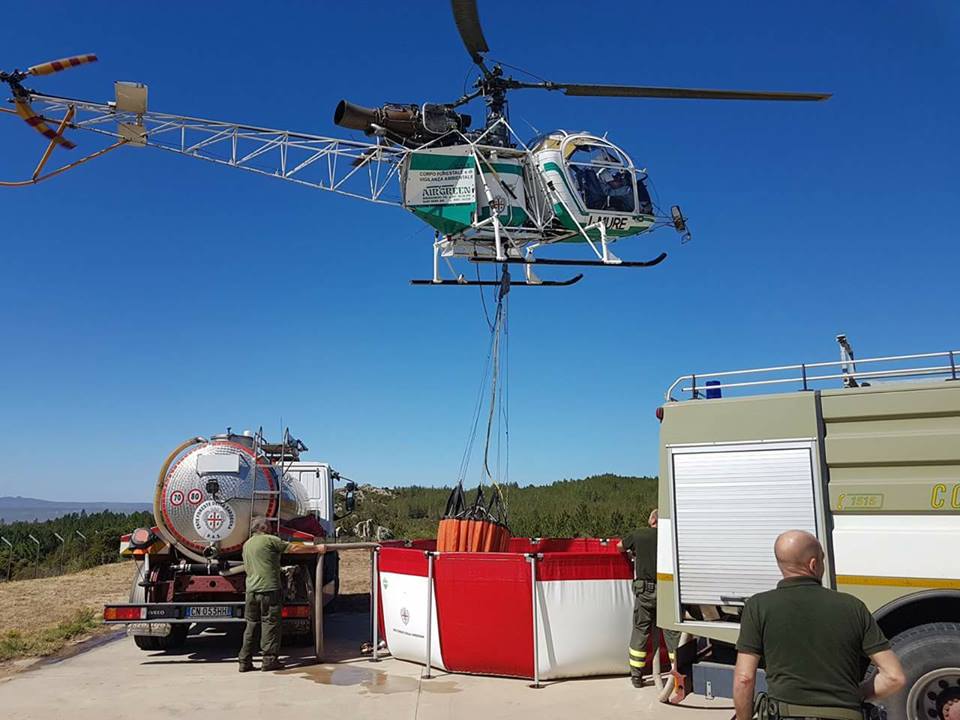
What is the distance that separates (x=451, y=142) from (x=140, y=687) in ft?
28.8

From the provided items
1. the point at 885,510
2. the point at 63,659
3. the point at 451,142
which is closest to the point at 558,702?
the point at 885,510

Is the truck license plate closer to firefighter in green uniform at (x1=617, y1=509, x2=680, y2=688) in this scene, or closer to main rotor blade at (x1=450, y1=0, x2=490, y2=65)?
firefighter in green uniform at (x1=617, y1=509, x2=680, y2=688)

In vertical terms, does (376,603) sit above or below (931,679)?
below

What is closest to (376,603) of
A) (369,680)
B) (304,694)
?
(369,680)

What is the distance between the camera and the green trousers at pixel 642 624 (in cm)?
802

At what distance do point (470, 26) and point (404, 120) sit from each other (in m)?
2.03

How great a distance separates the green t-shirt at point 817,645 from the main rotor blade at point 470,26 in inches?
350

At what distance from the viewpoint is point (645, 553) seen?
26.9 ft

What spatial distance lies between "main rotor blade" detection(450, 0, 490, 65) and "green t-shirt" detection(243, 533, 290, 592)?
23.5 ft

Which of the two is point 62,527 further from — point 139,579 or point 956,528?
point 956,528

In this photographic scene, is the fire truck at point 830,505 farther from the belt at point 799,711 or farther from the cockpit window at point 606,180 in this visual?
the cockpit window at point 606,180

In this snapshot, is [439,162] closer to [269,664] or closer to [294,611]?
[294,611]

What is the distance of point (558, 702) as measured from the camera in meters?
7.57

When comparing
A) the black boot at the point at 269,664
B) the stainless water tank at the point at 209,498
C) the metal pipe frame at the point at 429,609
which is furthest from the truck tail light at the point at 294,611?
the metal pipe frame at the point at 429,609
